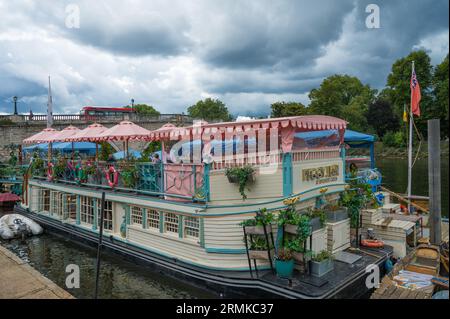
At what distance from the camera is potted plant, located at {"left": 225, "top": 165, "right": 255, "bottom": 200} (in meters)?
9.18

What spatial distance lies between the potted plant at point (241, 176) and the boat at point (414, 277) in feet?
13.4

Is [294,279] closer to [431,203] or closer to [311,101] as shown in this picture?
[431,203]

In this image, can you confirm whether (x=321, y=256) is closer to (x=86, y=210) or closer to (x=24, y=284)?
(x=24, y=284)

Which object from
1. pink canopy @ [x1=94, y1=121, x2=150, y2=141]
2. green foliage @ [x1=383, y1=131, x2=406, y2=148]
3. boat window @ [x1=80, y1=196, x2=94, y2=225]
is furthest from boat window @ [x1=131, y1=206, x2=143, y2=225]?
green foliage @ [x1=383, y1=131, x2=406, y2=148]

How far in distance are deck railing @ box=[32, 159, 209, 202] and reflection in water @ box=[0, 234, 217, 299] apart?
8.65ft

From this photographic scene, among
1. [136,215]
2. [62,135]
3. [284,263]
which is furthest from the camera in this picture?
[62,135]

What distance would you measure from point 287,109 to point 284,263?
34.3m

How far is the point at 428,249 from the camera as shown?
1118cm

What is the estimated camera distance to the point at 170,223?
1120 centimetres

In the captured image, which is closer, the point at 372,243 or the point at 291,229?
the point at 291,229

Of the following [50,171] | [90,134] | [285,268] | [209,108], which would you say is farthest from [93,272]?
[209,108]

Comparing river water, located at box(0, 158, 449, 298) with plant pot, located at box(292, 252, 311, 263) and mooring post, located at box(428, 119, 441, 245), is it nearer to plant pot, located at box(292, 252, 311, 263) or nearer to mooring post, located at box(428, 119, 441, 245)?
plant pot, located at box(292, 252, 311, 263)

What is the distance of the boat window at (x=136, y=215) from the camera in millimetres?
12462

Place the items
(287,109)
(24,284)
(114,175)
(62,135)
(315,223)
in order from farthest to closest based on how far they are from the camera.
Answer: (287,109) → (62,135) → (114,175) → (24,284) → (315,223)
